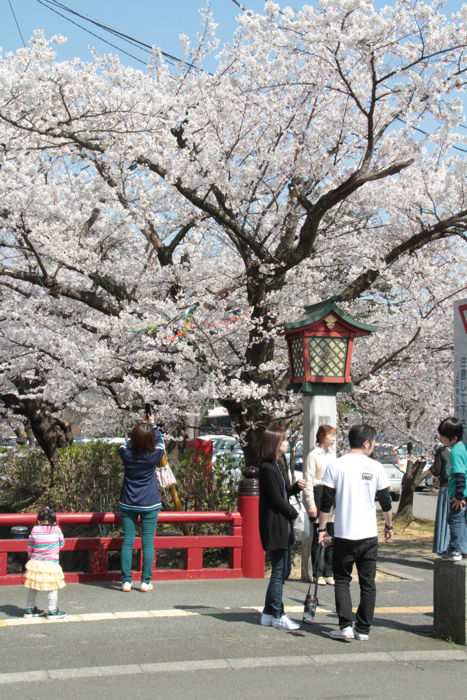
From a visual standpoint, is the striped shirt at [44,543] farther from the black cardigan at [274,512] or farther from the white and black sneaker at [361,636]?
the white and black sneaker at [361,636]

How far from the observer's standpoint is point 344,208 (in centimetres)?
1308

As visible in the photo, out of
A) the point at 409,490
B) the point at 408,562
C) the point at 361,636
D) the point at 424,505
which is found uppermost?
the point at 409,490

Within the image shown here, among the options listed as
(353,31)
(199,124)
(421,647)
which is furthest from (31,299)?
(421,647)

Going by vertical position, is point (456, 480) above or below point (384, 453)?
below

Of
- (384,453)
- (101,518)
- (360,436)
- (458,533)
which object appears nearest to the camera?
(360,436)

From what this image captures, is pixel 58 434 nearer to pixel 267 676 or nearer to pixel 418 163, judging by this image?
pixel 418 163

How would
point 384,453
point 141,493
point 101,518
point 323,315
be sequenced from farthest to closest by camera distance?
point 384,453
point 323,315
point 101,518
point 141,493

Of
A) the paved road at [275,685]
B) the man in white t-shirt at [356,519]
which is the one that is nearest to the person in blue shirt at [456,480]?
the man in white t-shirt at [356,519]

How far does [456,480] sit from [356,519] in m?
2.12

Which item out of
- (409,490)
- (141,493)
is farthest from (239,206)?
(409,490)

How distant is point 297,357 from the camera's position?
976 centimetres

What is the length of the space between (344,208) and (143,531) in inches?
249

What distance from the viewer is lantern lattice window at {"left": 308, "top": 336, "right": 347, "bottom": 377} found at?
952 cm

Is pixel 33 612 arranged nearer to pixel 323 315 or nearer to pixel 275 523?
pixel 275 523
